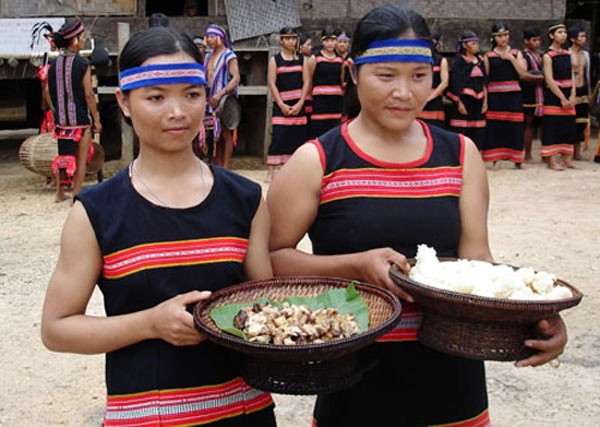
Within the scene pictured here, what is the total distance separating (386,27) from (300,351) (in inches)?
39.0

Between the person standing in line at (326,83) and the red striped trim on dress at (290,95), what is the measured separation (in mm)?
371

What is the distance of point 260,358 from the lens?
1.82 m

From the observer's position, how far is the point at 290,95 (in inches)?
426

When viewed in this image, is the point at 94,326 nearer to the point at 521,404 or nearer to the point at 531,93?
the point at 521,404

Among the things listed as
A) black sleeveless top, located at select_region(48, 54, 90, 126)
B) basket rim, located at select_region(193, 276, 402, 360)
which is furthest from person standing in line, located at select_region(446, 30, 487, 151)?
basket rim, located at select_region(193, 276, 402, 360)

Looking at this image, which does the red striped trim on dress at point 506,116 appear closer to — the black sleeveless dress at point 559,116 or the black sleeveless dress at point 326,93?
the black sleeveless dress at point 559,116

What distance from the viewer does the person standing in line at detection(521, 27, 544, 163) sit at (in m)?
11.6

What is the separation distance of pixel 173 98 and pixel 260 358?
685 millimetres

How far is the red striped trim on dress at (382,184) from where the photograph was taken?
7.34 ft

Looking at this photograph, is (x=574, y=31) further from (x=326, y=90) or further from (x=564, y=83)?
(x=326, y=90)

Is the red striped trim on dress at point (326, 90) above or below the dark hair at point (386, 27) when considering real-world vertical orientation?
below

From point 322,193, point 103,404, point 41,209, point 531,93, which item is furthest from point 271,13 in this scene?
point 322,193

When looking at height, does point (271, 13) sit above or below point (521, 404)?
above

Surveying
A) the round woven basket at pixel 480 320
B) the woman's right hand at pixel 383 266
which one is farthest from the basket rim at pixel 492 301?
the woman's right hand at pixel 383 266
